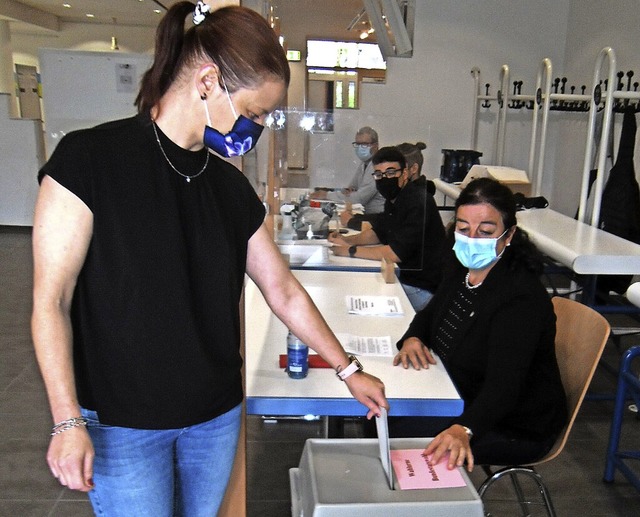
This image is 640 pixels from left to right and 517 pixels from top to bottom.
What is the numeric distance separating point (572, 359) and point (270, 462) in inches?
48.9

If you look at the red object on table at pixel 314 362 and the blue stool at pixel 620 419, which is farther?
the blue stool at pixel 620 419

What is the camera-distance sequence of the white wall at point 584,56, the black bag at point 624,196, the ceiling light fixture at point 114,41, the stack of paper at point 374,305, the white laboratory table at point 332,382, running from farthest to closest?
1. the ceiling light fixture at point 114,41
2. the white wall at point 584,56
3. the black bag at point 624,196
4. the stack of paper at point 374,305
5. the white laboratory table at point 332,382

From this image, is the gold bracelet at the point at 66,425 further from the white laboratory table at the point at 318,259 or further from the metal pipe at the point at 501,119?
the metal pipe at the point at 501,119

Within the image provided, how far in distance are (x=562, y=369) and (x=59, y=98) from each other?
16.7 ft

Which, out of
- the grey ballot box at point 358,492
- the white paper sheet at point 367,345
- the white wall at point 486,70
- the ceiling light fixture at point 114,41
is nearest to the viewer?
the grey ballot box at point 358,492

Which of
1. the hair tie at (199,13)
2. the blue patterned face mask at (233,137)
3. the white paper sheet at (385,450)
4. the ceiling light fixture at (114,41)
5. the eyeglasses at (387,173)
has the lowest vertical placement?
the white paper sheet at (385,450)

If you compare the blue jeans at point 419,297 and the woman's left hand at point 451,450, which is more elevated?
the woman's left hand at point 451,450

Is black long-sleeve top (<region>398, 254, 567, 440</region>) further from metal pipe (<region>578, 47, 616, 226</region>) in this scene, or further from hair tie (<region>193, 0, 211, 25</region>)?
metal pipe (<region>578, 47, 616, 226</region>)

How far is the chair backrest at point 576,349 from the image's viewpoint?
1.56 meters

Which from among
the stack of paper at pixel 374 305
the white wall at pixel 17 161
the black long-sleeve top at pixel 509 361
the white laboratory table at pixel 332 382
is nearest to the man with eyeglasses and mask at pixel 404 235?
the stack of paper at pixel 374 305

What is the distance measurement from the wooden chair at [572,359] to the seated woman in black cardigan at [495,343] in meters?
0.04

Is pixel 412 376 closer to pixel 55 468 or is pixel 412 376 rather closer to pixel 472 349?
pixel 472 349

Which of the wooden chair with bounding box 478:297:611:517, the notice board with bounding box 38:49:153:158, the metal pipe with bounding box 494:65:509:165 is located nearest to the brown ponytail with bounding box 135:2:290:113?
the wooden chair with bounding box 478:297:611:517

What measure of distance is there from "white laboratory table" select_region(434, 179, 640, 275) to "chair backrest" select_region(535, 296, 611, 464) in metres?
→ 0.71
